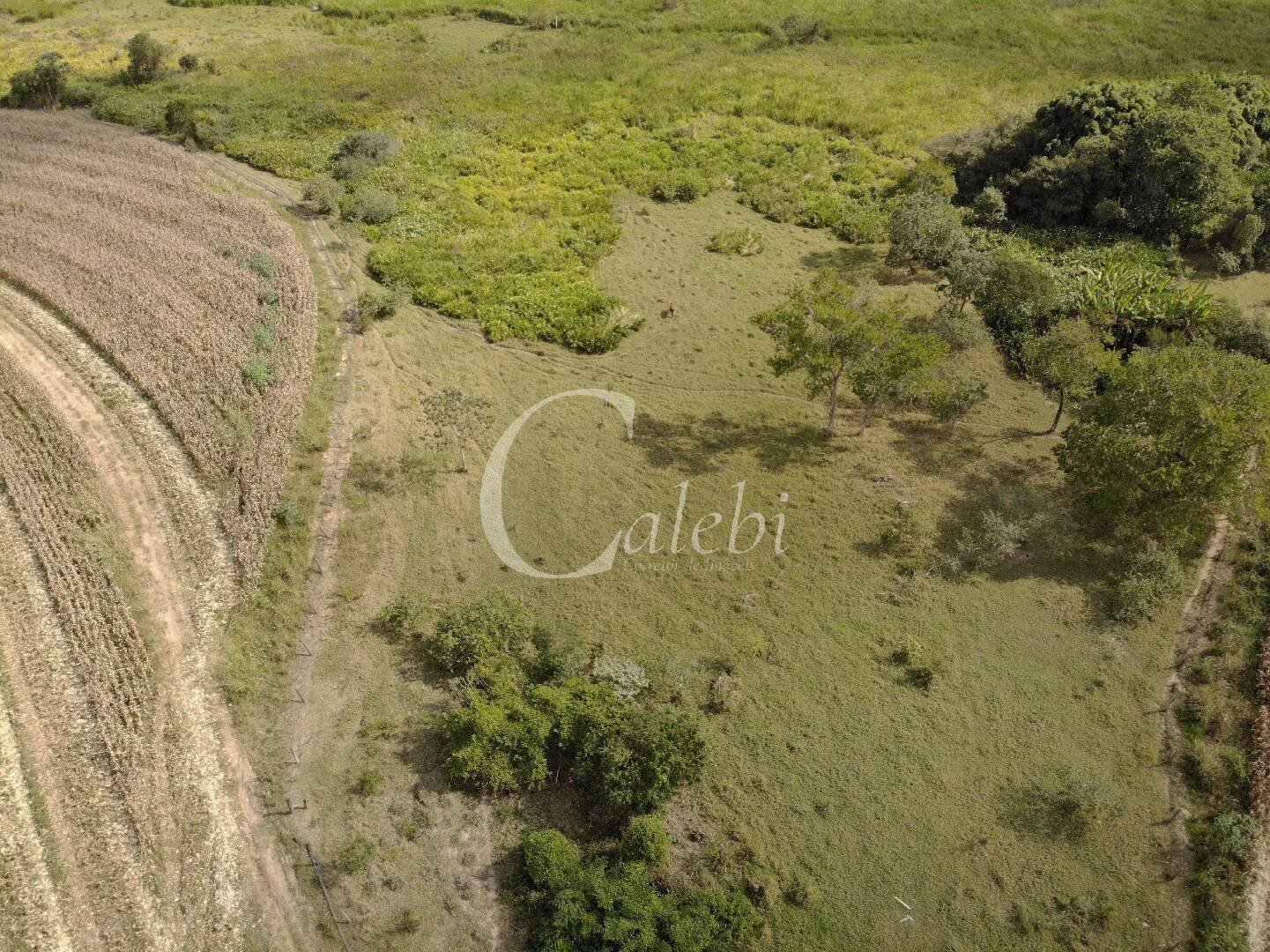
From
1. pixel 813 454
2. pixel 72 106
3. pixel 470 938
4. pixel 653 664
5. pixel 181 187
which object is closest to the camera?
pixel 470 938

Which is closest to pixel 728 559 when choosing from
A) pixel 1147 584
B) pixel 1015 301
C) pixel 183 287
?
pixel 1147 584

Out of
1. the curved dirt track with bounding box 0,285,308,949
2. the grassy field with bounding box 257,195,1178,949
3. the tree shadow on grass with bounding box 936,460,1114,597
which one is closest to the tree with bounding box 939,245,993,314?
the grassy field with bounding box 257,195,1178,949

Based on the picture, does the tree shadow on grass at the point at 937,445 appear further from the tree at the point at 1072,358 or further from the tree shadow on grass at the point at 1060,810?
the tree shadow on grass at the point at 1060,810

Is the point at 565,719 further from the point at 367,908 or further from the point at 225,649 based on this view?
the point at 225,649

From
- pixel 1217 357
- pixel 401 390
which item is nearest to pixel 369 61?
pixel 401 390

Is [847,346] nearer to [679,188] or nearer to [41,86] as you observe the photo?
[679,188]

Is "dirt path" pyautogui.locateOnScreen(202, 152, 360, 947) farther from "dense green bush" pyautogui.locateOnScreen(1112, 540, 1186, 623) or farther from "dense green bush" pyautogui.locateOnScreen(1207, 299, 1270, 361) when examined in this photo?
"dense green bush" pyautogui.locateOnScreen(1207, 299, 1270, 361)
